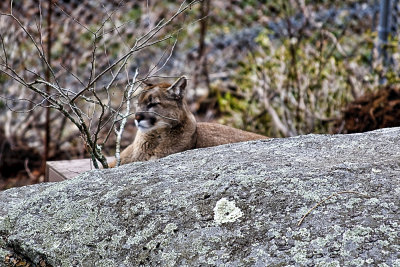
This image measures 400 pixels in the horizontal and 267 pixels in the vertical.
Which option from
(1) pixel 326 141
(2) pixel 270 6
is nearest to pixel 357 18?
(2) pixel 270 6

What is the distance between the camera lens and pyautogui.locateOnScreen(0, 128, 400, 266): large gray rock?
2.00 m

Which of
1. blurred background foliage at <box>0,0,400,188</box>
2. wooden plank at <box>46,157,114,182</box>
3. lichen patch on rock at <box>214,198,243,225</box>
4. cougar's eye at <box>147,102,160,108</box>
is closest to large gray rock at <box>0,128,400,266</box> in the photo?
lichen patch on rock at <box>214,198,243,225</box>

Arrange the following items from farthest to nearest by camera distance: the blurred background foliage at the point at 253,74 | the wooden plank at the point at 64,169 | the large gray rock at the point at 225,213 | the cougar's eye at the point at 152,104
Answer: the blurred background foliage at the point at 253,74, the cougar's eye at the point at 152,104, the wooden plank at the point at 64,169, the large gray rock at the point at 225,213

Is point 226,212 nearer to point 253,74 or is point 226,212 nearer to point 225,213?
point 225,213

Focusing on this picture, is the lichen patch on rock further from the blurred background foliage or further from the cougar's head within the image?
the blurred background foliage

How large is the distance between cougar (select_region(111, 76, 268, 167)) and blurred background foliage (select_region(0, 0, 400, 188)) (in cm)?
54

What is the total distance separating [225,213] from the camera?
2205 mm

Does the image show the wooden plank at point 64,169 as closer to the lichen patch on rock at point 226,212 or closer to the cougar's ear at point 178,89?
the cougar's ear at point 178,89

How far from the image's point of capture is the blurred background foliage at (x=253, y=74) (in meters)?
6.84

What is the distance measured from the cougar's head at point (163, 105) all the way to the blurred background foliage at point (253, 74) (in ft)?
1.70

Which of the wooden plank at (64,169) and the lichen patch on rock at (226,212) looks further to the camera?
the wooden plank at (64,169)

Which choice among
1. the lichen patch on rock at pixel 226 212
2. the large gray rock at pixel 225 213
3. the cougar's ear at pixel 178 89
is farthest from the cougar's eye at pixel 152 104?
the lichen patch on rock at pixel 226 212

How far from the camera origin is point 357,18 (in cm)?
1158

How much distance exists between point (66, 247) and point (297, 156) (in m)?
1.01
